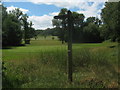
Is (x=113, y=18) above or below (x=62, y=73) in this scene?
above

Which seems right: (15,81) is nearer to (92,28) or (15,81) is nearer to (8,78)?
(8,78)

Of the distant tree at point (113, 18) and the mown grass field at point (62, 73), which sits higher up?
the distant tree at point (113, 18)

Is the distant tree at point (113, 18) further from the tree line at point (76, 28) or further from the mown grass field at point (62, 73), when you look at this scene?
the mown grass field at point (62, 73)

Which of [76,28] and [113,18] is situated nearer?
[76,28]

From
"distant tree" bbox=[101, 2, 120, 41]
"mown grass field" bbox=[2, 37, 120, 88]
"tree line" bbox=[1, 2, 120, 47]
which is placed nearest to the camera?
"mown grass field" bbox=[2, 37, 120, 88]

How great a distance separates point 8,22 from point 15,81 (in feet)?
126

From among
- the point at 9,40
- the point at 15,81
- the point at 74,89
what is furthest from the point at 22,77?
the point at 9,40

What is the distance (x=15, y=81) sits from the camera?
399 centimetres

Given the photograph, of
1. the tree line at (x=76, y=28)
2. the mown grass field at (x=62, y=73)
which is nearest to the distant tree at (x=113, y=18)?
the tree line at (x=76, y=28)

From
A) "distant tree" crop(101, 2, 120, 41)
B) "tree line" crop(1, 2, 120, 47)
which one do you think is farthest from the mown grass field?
"distant tree" crop(101, 2, 120, 41)

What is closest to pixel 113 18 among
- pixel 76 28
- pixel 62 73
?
pixel 76 28

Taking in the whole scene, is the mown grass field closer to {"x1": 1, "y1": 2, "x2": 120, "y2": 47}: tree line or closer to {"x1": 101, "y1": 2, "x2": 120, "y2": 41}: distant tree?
{"x1": 1, "y1": 2, "x2": 120, "y2": 47}: tree line

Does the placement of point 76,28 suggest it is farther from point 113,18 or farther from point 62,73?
point 113,18

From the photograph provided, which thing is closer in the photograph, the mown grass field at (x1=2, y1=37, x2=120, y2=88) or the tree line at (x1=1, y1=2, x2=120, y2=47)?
the mown grass field at (x1=2, y1=37, x2=120, y2=88)
